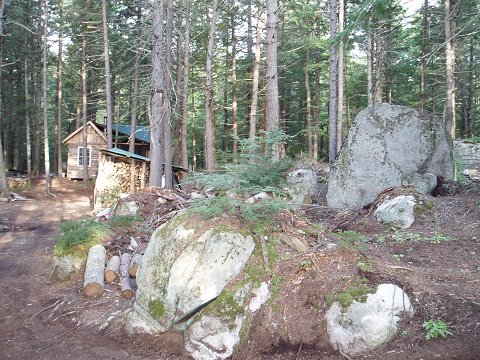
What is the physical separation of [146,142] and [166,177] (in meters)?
15.4

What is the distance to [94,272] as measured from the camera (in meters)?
6.68

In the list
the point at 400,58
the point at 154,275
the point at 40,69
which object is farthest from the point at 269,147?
the point at 40,69

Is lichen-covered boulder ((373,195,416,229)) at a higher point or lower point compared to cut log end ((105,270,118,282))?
higher

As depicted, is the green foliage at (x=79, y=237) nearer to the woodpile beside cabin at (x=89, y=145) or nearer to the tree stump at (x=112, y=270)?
the tree stump at (x=112, y=270)

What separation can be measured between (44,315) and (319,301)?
15.1 feet

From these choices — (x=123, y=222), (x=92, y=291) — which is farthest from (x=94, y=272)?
(x=123, y=222)

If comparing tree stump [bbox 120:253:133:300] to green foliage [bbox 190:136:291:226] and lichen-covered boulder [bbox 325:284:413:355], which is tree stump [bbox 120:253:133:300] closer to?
green foliage [bbox 190:136:291:226]

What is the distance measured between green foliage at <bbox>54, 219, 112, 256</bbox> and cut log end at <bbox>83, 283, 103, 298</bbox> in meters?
1.23

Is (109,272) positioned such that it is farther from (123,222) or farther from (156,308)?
(156,308)

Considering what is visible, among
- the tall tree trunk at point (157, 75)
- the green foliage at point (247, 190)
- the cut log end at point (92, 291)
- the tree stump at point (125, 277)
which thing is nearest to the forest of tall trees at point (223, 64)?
the tall tree trunk at point (157, 75)

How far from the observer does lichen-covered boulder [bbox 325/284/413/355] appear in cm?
372

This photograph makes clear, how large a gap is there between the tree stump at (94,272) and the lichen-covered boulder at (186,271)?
157cm

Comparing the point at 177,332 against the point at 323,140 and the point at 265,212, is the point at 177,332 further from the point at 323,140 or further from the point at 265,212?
the point at 323,140

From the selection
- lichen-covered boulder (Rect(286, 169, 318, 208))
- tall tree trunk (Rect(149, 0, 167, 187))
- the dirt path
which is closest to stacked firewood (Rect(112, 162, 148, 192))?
tall tree trunk (Rect(149, 0, 167, 187))
